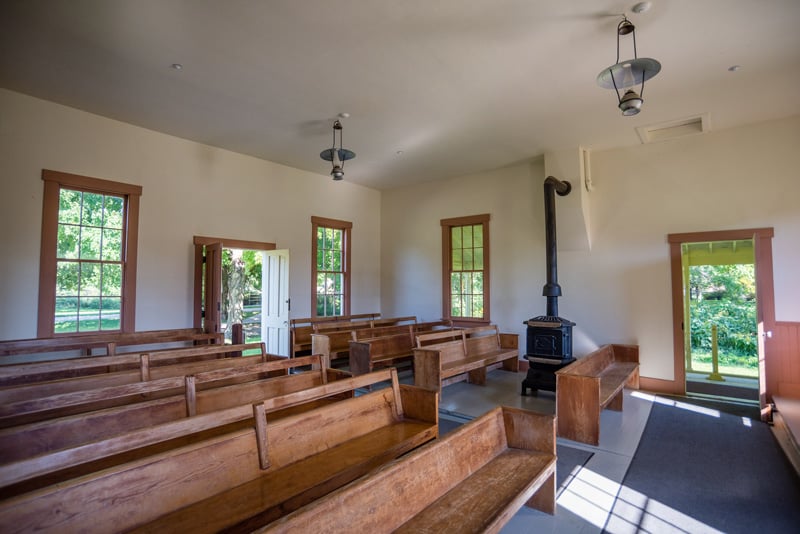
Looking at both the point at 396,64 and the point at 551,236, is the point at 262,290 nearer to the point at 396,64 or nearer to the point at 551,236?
the point at 396,64

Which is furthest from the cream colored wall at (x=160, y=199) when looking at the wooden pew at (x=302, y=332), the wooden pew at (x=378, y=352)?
the wooden pew at (x=378, y=352)

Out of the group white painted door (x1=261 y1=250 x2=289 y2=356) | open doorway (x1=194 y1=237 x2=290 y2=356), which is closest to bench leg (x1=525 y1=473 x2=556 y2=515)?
open doorway (x1=194 y1=237 x2=290 y2=356)

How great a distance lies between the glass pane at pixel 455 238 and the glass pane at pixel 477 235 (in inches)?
11.2

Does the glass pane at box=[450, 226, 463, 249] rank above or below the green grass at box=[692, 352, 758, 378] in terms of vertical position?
above

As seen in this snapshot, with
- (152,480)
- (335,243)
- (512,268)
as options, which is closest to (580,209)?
(512,268)

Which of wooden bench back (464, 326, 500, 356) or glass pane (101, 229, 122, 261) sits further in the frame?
wooden bench back (464, 326, 500, 356)

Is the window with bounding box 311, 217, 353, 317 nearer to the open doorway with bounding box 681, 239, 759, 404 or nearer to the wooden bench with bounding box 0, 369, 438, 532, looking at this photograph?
the wooden bench with bounding box 0, 369, 438, 532

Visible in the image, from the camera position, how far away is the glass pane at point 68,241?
4.52 m

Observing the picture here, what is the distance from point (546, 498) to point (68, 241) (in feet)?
A: 17.4

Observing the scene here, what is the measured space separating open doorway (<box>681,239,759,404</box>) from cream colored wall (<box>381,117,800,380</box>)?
1.68 metres

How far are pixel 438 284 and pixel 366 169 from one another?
94.5 inches

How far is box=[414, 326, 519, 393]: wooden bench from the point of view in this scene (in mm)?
4535

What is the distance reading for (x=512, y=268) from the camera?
6617 mm

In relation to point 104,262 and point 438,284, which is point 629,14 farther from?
point 104,262
